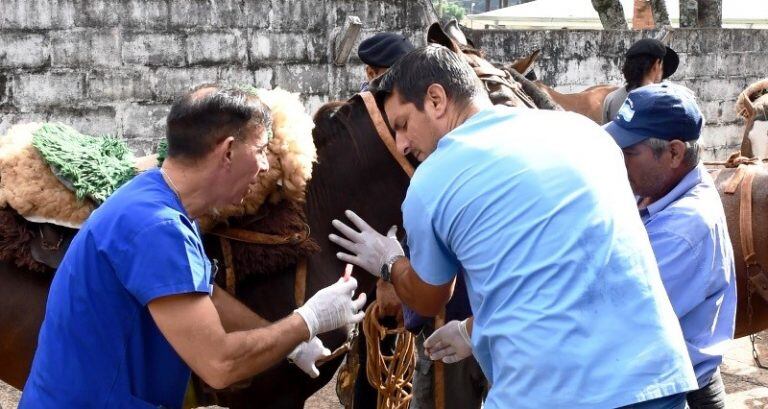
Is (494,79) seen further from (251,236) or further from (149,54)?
(149,54)

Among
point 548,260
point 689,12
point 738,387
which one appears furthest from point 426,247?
point 689,12

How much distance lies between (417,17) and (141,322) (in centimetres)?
492

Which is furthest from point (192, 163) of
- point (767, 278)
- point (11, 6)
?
point (11, 6)

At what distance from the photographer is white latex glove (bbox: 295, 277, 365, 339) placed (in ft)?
7.88

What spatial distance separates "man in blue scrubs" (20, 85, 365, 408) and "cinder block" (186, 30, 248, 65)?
398cm

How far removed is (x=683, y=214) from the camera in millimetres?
2434

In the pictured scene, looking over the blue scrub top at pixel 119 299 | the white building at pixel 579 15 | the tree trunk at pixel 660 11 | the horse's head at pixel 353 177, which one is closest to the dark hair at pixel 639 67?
the horse's head at pixel 353 177

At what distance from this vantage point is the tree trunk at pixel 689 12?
32.8 feet

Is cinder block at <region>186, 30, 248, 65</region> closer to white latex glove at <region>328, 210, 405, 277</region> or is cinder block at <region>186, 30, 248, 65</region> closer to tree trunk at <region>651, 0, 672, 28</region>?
white latex glove at <region>328, 210, 405, 277</region>

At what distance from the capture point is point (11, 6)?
563 cm

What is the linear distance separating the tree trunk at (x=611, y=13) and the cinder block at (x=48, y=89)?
19.9ft

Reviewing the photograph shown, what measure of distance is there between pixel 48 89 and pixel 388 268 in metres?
3.90

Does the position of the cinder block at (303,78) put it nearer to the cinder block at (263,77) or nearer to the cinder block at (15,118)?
the cinder block at (263,77)

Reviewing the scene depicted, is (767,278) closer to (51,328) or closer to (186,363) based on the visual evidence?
(186,363)
